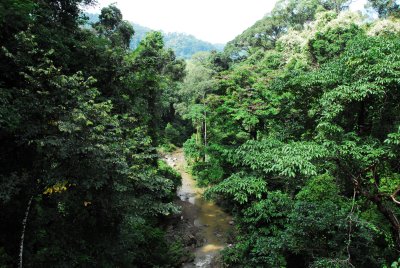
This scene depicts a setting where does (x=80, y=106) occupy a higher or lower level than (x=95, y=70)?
lower

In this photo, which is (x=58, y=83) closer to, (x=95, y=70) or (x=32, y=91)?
(x=32, y=91)

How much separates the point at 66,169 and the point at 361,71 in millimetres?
8981

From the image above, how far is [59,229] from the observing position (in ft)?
23.8

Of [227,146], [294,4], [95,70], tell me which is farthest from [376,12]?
[95,70]

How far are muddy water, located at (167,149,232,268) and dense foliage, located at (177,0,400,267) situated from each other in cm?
217

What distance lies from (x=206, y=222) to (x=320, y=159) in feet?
36.6

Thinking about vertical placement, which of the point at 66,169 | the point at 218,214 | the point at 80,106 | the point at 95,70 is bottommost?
the point at 218,214

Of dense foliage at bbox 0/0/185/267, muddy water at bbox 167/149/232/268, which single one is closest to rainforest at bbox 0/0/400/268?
dense foliage at bbox 0/0/185/267

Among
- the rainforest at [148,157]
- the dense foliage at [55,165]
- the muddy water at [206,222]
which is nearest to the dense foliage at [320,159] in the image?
the rainforest at [148,157]

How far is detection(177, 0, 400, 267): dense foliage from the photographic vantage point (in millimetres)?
7292

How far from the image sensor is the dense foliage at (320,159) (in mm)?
7292

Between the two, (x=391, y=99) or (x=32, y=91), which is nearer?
(x=32, y=91)

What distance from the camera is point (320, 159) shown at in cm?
860

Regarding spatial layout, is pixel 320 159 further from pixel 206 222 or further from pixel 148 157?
pixel 206 222
